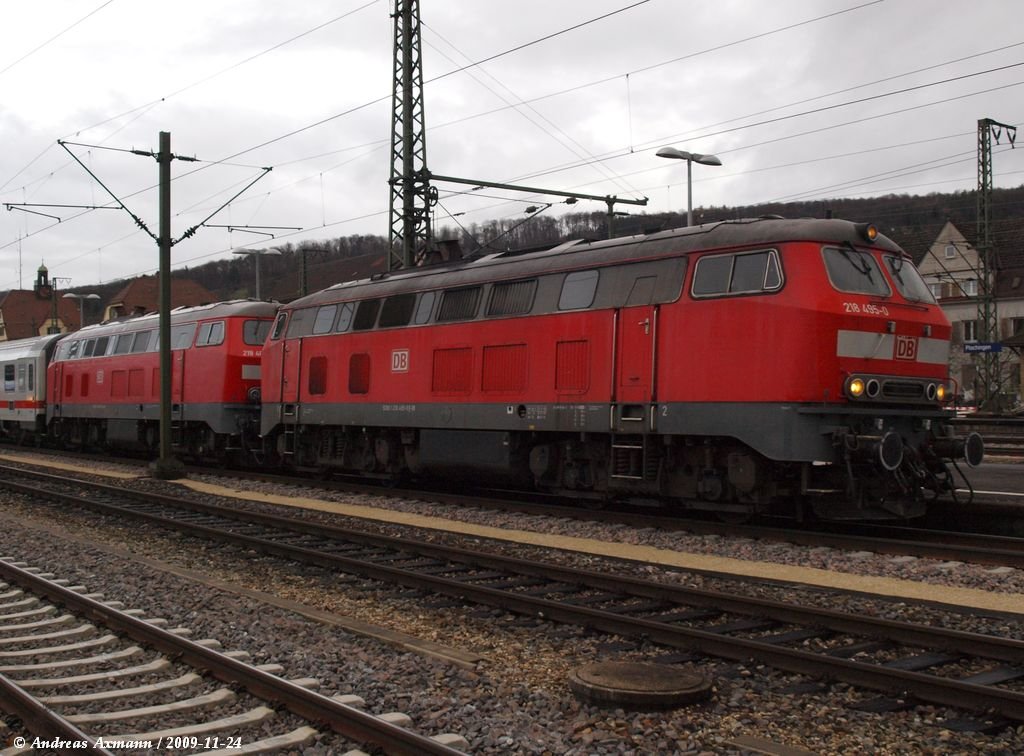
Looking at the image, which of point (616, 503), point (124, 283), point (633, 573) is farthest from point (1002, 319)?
point (124, 283)

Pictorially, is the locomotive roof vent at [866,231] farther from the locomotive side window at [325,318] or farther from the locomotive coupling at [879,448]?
the locomotive side window at [325,318]

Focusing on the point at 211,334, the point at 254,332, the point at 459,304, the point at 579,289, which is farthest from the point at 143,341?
the point at 579,289

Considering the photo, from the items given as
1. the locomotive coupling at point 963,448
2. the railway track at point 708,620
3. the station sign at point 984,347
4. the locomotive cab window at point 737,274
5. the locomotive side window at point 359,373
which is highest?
the station sign at point 984,347

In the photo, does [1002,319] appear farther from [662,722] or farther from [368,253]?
[662,722]

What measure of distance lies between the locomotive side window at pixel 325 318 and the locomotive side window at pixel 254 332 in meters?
4.01

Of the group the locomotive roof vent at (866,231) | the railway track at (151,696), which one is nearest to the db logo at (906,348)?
the locomotive roof vent at (866,231)

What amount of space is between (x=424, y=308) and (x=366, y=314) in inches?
73.6

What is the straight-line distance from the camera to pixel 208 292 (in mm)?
93125

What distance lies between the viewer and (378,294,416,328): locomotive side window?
57.0 ft

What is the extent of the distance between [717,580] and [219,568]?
5409 mm

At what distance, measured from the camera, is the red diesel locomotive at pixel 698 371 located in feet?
37.3

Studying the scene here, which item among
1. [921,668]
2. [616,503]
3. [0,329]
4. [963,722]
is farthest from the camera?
[0,329]

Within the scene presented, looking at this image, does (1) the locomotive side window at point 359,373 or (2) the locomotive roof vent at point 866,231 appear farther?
(1) the locomotive side window at point 359,373

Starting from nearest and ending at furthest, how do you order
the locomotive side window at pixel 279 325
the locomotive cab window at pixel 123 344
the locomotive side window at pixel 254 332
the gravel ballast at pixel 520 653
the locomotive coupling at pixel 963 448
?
the gravel ballast at pixel 520 653 → the locomotive coupling at pixel 963 448 → the locomotive side window at pixel 279 325 → the locomotive side window at pixel 254 332 → the locomotive cab window at pixel 123 344
